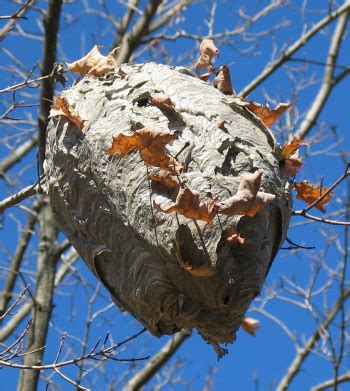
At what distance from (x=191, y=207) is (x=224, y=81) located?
1.20m

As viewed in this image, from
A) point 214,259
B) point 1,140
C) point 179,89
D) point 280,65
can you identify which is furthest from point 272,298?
point 214,259

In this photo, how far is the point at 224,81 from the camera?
12.7 feet

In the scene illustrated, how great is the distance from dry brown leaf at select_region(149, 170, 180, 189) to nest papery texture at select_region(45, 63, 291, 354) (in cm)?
4

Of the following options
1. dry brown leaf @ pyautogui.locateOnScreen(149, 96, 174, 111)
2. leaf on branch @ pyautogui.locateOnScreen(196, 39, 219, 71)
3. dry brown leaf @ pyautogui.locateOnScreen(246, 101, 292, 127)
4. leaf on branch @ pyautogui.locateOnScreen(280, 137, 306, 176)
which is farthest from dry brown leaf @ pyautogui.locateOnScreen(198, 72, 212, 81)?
leaf on branch @ pyautogui.locateOnScreen(280, 137, 306, 176)

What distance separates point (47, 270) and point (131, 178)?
117 inches

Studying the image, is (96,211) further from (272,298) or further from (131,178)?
(272,298)

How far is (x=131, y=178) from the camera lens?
323 cm

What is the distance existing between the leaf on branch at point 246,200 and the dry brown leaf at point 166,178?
0.24 meters

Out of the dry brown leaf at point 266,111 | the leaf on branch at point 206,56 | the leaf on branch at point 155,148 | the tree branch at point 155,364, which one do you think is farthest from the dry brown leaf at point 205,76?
the tree branch at point 155,364

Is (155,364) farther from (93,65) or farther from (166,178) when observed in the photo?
(166,178)

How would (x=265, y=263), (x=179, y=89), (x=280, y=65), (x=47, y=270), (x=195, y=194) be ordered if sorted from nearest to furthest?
(x=195, y=194) → (x=265, y=263) → (x=179, y=89) → (x=47, y=270) → (x=280, y=65)

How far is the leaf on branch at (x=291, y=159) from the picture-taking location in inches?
137

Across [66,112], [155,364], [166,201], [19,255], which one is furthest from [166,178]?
[19,255]

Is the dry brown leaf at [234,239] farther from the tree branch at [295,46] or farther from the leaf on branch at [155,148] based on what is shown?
the tree branch at [295,46]
